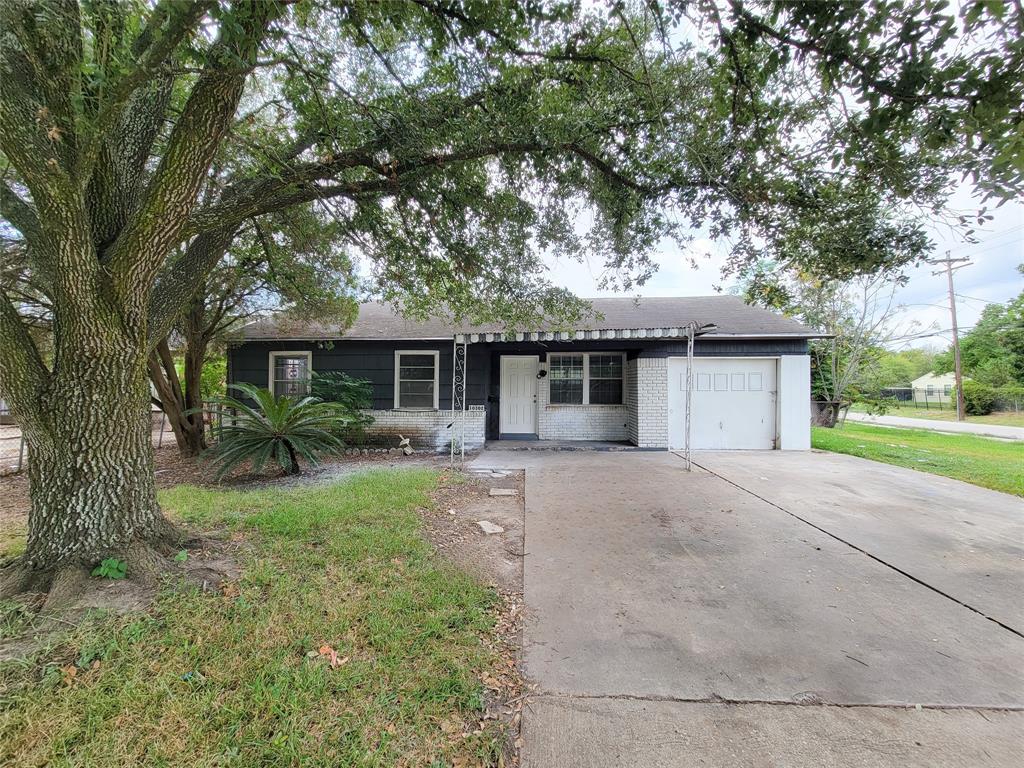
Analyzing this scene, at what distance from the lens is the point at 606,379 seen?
10.9 m

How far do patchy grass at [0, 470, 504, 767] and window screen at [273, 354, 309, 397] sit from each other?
780 centimetres

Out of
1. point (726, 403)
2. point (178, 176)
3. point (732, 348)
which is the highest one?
point (178, 176)

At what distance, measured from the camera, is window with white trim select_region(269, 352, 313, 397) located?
→ 10203mm

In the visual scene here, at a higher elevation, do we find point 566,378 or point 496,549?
point 566,378

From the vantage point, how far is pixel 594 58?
375 cm

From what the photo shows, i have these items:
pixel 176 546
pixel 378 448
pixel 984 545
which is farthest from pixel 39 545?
pixel 984 545

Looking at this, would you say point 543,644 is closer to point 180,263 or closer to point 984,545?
point 180,263

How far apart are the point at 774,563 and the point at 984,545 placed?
2.34m

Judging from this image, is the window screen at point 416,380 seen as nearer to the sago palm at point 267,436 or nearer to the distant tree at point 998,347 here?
the sago palm at point 267,436

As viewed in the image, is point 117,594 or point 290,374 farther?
point 290,374

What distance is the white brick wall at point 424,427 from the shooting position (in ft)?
32.3

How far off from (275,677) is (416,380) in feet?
27.3

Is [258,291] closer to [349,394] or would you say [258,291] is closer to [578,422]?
[349,394]

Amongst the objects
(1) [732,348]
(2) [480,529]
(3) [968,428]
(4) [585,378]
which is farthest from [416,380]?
(3) [968,428]
